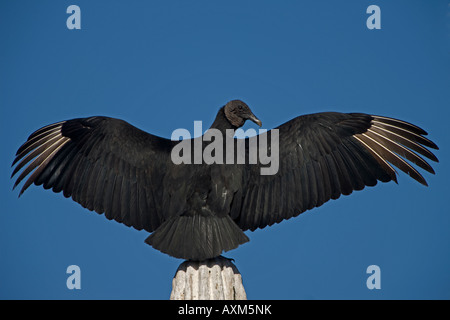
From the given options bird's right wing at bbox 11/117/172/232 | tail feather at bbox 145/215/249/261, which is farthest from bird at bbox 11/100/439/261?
tail feather at bbox 145/215/249/261

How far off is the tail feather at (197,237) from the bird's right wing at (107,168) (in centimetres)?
46

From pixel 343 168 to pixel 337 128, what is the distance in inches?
14.0

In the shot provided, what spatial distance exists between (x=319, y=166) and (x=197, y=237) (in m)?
1.35

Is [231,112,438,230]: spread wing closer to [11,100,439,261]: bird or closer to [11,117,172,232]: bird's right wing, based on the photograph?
[11,100,439,261]: bird

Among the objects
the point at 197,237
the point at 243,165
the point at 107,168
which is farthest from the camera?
the point at 107,168

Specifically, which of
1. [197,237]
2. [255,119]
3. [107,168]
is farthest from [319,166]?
[107,168]

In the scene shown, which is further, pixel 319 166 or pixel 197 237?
pixel 319 166

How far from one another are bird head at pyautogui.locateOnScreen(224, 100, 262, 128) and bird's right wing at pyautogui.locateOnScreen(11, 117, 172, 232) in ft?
1.86

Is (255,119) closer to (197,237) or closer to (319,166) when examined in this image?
(319,166)

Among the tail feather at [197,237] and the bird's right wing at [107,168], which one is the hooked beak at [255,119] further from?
the tail feather at [197,237]

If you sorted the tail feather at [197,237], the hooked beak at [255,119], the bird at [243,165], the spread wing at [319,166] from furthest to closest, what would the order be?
1. the hooked beak at [255,119]
2. the spread wing at [319,166]
3. the bird at [243,165]
4. the tail feather at [197,237]

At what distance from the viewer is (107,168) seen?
17.0 ft

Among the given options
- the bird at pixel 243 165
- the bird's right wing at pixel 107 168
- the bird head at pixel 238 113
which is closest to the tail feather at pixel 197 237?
the bird at pixel 243 165

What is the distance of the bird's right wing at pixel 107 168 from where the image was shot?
5.05 meters
